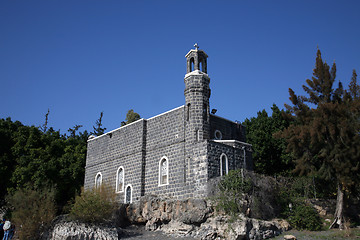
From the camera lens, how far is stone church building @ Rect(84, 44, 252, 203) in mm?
23141

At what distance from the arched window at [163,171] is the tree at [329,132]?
28.0 feet

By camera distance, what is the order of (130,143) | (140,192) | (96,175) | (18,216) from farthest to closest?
(96,175) < (130,143) < (140,192) < (18,216)

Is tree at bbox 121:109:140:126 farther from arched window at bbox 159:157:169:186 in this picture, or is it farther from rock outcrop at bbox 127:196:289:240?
rock outcrop at bbox 127:196:289:240

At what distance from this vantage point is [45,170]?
30141 mm

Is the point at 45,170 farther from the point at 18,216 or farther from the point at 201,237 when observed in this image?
the point at 201,237

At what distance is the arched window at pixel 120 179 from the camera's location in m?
28.4

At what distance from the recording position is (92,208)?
21.4 meters

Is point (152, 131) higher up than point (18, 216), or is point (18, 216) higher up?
point (152, 131)

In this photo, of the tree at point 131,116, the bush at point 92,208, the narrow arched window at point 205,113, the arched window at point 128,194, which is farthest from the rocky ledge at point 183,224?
the tree at point 131,116

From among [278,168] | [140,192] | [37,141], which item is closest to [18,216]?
[140,192]

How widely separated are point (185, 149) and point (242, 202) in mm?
5751

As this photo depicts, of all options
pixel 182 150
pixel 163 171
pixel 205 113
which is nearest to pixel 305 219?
pixel 182 150

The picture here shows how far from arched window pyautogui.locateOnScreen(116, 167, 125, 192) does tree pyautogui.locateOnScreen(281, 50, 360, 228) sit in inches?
521

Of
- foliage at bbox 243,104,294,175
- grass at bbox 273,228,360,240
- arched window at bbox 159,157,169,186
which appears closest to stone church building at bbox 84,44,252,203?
arched window at bbox 159,157,169,186
